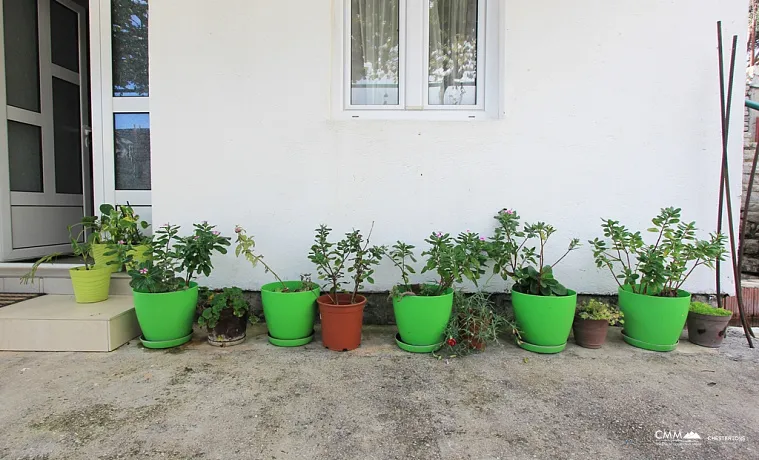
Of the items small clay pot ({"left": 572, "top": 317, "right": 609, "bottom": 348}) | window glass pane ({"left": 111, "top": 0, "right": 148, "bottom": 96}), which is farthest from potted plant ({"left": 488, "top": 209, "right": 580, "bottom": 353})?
window glass pane ({"left": 111, "top": 0, "right": 148, "bottom": 96})

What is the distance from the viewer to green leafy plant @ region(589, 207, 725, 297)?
7.34 ft

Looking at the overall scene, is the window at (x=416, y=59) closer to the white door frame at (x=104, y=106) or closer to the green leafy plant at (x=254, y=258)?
the green leafy plant at (x=254, y=258)

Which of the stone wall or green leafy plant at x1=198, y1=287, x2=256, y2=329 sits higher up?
the stone wall

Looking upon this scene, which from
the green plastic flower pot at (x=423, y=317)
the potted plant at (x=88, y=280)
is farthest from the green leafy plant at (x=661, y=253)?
the potted plant at (x=88, y=280)

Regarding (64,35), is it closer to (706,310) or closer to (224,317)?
(224,317)

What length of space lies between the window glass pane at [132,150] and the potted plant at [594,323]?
3329 mm

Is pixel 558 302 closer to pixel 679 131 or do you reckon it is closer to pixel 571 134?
pixel 571 134

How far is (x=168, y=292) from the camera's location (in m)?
2.21

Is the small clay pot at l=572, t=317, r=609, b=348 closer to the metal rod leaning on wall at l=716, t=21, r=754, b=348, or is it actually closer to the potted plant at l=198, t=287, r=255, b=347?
the metal rod leaning on wall at l=716, t=21, r=754, b=348

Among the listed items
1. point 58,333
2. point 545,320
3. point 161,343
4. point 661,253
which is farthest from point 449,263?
point 58,333

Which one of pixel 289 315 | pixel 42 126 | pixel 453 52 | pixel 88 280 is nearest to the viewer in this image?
pixel 289 315

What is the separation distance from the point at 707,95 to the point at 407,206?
2.14 meters

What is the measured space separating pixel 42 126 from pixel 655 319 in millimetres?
4862

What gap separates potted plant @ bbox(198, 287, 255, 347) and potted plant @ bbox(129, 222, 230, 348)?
12cm
